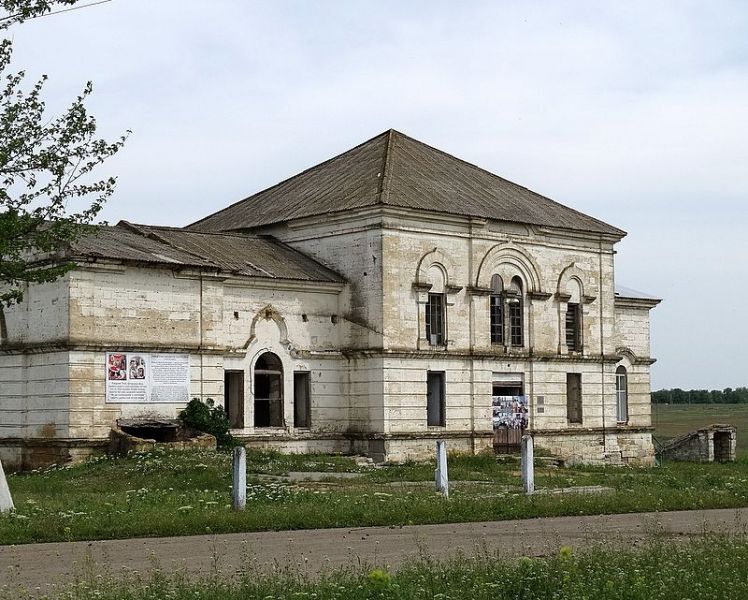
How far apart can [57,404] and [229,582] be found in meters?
19.6

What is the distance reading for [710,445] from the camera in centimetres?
4700

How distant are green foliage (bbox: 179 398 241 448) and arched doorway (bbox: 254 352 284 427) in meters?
2.77

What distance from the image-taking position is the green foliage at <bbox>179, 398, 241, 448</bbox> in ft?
108

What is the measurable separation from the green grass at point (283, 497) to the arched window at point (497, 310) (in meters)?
5.93

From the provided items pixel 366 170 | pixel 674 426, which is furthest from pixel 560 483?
pixel 674 426

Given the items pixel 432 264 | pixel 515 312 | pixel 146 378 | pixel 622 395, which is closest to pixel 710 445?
pixel 622 395

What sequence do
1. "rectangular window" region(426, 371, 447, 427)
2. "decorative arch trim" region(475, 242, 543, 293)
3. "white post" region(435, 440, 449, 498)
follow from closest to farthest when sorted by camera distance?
1. "white post" region(435, 440, 449, 498)
2. "rectangular window" region(426, 371, 447, 427)
3. "decorative arch trim" region(475, 242, 543, 293)

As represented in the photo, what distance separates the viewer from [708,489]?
1092 inches

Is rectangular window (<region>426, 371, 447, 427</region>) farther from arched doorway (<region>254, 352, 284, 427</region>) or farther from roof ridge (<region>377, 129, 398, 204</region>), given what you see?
roof ridge (<region>377, 129, 398, 204</region>)

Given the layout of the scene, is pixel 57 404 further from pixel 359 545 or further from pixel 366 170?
pixel 359 545

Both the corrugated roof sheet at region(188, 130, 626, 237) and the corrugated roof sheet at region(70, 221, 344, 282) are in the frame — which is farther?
the corrugated roof sheet at region(188, 130, 626, 237)

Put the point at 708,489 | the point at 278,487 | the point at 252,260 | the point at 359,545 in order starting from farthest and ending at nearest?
the point at 252,260 → the point at 708,489 → the point at 278,487 → the point at 359,545

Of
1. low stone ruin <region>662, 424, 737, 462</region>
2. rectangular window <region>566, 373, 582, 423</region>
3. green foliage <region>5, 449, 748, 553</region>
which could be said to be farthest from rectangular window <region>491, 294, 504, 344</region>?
low stone ruin <region>662, 424, 737, 462</region>

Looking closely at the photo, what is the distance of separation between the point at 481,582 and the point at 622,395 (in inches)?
1348
